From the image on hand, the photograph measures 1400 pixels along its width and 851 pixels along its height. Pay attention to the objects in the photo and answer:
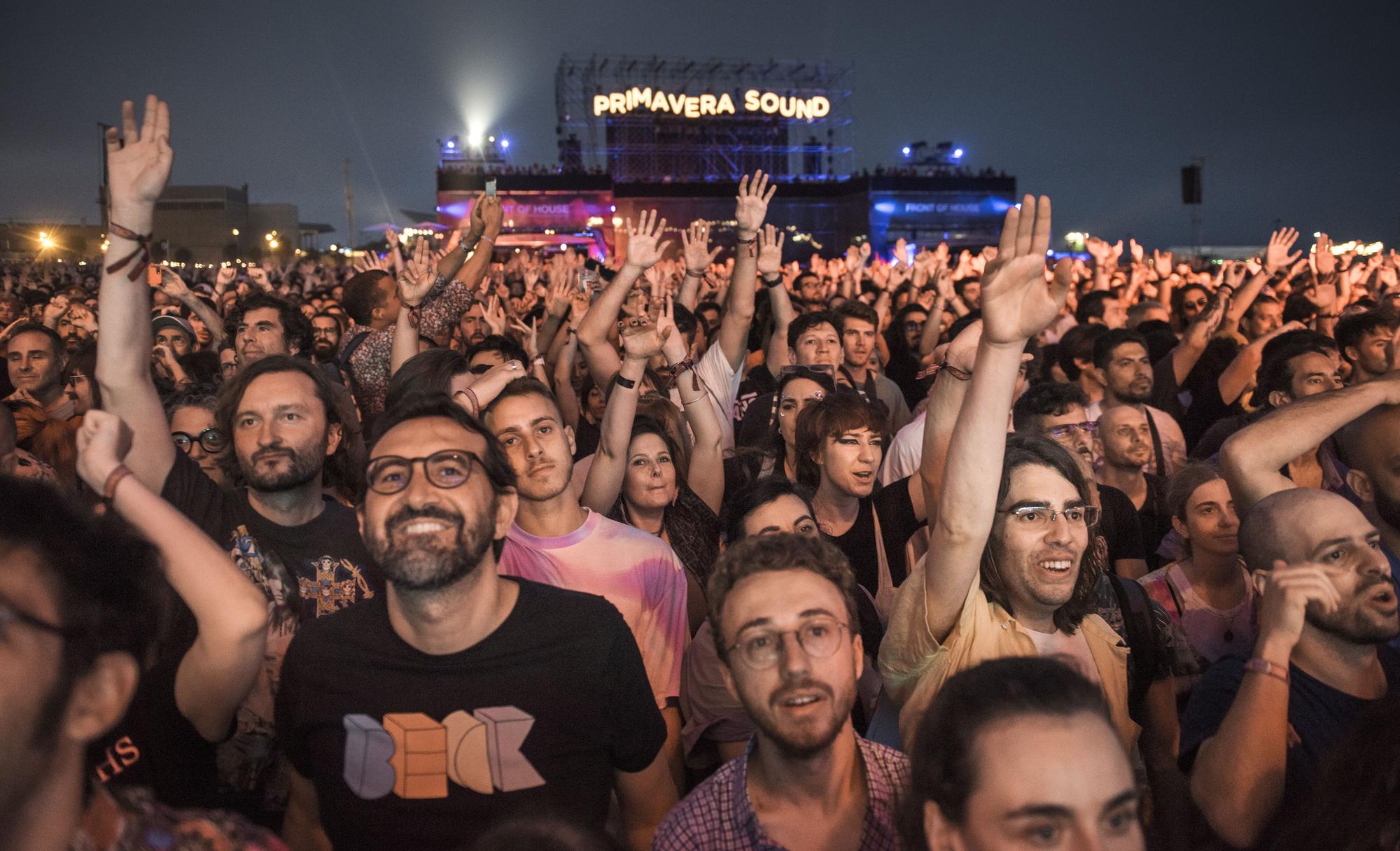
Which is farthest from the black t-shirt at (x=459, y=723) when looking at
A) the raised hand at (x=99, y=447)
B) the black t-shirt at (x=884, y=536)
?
the black t-shirt at (x=884, y=536)

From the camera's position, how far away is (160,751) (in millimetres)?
2197

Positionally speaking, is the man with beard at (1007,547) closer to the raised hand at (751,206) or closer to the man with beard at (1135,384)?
the man with beard at (1135,384)

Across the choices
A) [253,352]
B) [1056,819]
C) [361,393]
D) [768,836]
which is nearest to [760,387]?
[361,393]

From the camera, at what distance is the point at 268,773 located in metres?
2.74

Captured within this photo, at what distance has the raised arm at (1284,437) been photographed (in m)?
3.04

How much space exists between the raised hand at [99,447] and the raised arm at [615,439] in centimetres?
176

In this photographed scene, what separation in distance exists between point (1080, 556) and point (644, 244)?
3.09m

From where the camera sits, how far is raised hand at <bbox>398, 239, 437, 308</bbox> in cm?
477

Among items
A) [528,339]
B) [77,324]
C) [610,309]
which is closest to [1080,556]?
[610,309]

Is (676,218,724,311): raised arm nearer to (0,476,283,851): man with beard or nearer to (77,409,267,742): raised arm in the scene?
(77,409,267,742): raised arm

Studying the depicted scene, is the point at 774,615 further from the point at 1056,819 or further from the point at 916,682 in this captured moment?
the point at 1056,819

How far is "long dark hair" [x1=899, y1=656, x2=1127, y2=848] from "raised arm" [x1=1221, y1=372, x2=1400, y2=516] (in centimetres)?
154

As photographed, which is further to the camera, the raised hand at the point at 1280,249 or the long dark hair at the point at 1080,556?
the raised hand at the point at 1280,249

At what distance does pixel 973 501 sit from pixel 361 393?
3.74 m
